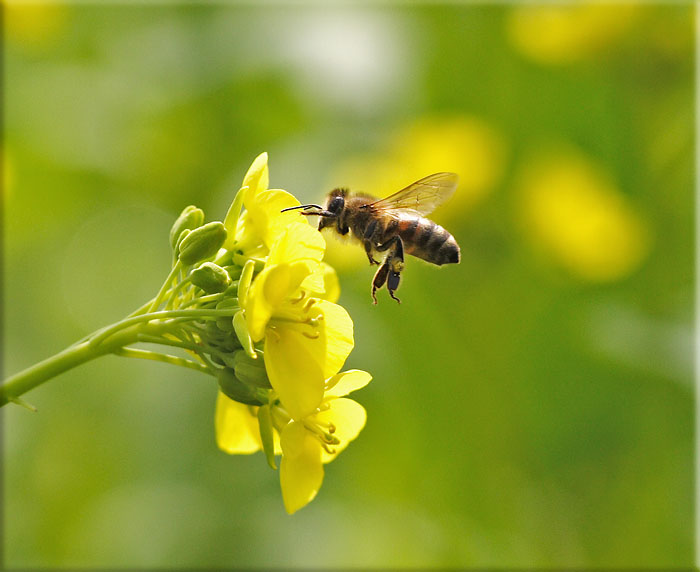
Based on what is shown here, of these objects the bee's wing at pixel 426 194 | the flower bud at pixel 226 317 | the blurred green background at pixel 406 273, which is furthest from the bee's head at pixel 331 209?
the blurred green background at pixel 406 273

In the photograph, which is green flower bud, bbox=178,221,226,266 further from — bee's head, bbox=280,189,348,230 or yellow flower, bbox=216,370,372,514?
bee's head, bbox=280,189,348,230

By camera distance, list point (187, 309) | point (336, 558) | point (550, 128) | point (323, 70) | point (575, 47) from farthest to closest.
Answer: point (550, 128) → point (575, 47) → point (323, 70) → point (336, 558) → point (187, 309)

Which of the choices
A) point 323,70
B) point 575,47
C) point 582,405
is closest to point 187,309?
point 323,70

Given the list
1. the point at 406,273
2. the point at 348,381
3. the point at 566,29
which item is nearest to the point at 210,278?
the point at 348,381

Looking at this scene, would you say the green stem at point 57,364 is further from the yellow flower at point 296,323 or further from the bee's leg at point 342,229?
the bee's leg at point 342,229

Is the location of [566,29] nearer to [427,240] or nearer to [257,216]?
[427,240]

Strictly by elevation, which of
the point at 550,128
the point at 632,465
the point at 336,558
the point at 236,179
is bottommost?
the point at 632,465

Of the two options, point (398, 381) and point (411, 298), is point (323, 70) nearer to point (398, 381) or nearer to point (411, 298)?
point (411, 298)
